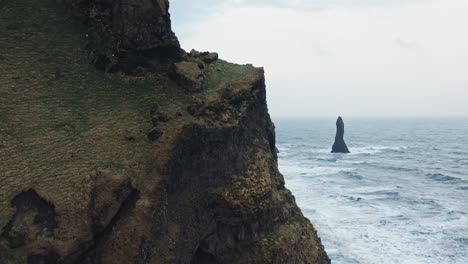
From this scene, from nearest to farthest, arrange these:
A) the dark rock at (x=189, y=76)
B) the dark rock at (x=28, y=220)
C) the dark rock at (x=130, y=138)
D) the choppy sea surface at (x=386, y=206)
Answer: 1. the dark rock at (x=28, y=220)
2. the dark rock at (x=130, y=138)
3. the dark rock at (x=189, y=76)
4. the choppy sea surface at (x=386, y=206)

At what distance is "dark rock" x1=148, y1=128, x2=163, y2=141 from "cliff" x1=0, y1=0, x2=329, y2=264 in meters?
0.10

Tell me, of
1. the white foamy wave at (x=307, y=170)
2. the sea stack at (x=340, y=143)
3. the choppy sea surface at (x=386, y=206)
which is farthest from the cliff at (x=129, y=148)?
the sea stack at (x=340, y=143)

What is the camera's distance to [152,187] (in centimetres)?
2020

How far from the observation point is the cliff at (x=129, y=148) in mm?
18578

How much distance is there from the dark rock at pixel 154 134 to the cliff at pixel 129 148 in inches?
3.8

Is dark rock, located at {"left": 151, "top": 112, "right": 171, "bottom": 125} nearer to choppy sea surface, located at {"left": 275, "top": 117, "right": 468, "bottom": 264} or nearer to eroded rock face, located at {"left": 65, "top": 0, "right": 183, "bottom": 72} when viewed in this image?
eroded rock face, located at {"left": 65, "top": 0, "right": 183, "bottom": 72}

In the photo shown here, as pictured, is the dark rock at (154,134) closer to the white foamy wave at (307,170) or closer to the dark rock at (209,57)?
the dark rock at (209,57)

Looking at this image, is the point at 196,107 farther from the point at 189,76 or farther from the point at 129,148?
the point at 129,148

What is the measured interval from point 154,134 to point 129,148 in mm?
1733

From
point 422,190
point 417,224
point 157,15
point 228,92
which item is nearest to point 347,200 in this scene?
point 417,224

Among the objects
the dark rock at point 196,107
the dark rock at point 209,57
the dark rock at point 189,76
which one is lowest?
the dark rock at point 196,107

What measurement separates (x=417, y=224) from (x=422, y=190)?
76.7 feet

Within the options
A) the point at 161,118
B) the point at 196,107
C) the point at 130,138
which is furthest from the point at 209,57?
the point at 130,138

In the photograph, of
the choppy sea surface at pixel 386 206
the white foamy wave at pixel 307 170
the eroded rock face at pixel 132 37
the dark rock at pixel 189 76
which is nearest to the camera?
the dark rock at pixel 189 76
